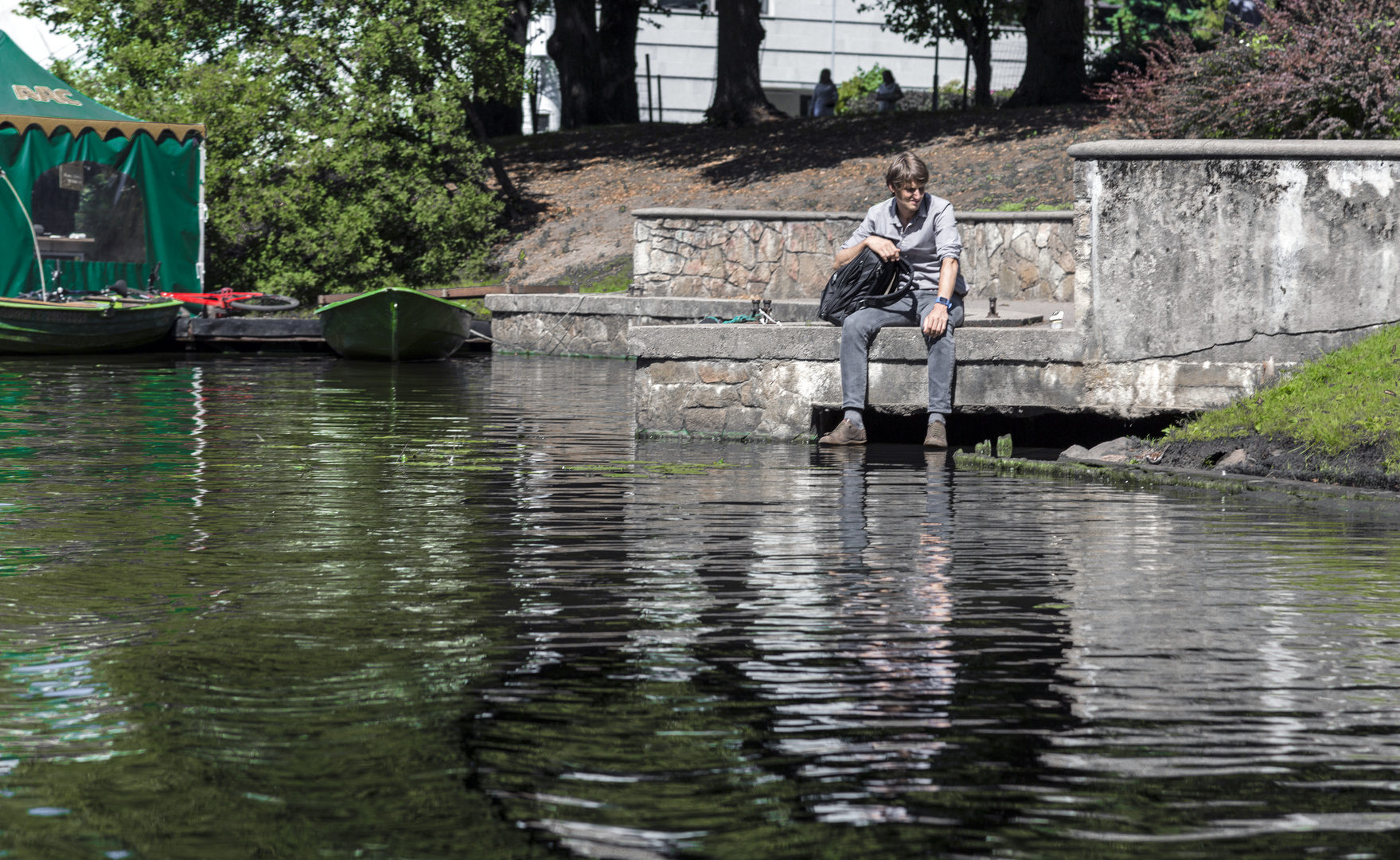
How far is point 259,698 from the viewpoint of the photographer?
389 centimetres

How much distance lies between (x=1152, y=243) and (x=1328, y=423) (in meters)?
1.72

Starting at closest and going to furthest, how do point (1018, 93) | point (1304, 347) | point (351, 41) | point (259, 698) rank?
point (259, 698), point (1304, 347), point (351, 41), point (1018, 93)

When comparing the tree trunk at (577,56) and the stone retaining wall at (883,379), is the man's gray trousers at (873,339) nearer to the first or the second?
the stone retaining wall at (883,379)

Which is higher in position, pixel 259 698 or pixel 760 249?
pixel 760 249

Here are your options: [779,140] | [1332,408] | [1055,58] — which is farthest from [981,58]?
[1332,408]

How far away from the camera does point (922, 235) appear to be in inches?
377

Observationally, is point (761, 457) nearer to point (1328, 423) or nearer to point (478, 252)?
point (1328, 423)

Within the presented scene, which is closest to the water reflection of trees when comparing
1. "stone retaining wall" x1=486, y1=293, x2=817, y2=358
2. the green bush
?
"stone retaining wall" x1=486, y1=293, x2=817, y2=358

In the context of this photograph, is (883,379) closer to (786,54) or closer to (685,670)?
(685,670)

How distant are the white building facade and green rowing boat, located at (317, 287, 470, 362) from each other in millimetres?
27991

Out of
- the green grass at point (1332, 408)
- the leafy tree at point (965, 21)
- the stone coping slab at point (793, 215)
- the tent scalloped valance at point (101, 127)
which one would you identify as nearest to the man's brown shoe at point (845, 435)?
the green grass at point (1332, 408)

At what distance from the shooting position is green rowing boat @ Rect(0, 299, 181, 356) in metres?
17.9

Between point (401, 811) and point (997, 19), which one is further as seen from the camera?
point (997, 19)

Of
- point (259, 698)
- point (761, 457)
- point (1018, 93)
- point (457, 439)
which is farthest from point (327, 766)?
point (1018, 93)
